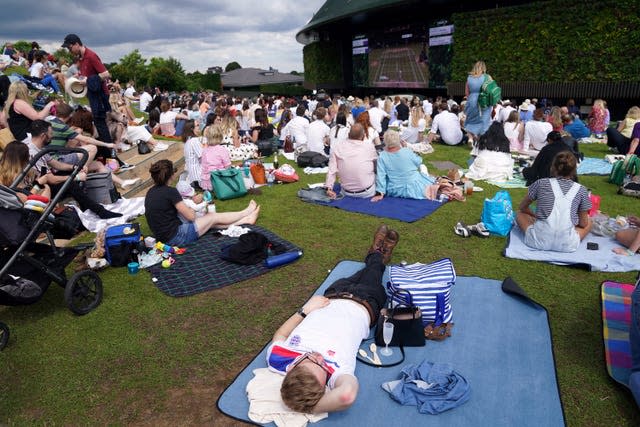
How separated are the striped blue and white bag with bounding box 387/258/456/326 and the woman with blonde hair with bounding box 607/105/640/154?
9.32 m

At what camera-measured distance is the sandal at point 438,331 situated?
3912 millimetres

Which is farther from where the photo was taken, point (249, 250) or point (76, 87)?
point (76, 87)

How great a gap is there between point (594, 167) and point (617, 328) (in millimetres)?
7070

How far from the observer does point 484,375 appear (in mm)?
3484

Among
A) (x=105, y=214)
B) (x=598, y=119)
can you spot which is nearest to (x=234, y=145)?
(x=105, y=214)

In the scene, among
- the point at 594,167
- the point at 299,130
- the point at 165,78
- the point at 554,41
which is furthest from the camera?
the point at 165,78

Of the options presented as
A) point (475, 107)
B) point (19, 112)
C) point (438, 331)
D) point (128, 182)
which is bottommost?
point (438, 331)

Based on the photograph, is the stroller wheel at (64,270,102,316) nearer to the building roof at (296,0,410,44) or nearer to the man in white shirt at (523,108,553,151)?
the man in white shirt at (523,108,553,151)

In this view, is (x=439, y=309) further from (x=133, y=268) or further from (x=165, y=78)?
(x=165, y=78)

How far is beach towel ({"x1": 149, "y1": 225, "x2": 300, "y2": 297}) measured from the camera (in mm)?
5141

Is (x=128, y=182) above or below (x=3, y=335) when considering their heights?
above

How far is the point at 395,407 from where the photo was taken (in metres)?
3.22

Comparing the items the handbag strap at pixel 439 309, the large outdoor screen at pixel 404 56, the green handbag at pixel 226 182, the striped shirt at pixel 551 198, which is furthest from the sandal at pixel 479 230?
→ the large outdoor screen at pixel 404 56

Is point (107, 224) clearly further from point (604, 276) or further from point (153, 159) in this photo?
point (604, 276)
